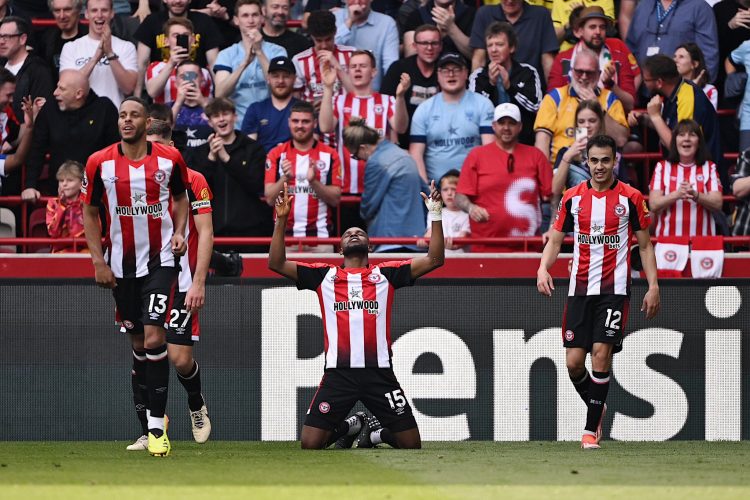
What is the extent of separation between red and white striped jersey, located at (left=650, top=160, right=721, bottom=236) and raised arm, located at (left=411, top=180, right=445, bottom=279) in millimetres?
3575

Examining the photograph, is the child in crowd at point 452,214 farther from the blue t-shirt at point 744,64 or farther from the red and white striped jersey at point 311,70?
the blue t-shirt at point 744,64

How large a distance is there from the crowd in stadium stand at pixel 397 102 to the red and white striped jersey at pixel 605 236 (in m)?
2.64

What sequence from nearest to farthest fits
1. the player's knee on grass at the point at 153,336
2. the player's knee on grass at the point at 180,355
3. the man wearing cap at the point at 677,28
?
the player's knee on grass at the point at 153,336, the player's knee on grass at the point at 180,355, the man wearing cap at the point at 677,28

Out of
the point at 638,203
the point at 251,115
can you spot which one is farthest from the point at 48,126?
the point at 638,203

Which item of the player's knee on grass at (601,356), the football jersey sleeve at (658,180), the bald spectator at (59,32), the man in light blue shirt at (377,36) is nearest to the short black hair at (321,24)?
the man in light blue shirt at (377,36)

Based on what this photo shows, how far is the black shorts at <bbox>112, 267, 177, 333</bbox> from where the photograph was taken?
358 inches

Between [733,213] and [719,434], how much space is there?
8.52 ft

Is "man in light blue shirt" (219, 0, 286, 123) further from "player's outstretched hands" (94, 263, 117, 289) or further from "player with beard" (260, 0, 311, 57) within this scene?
"player's outstretched hands" (94, 263, 117, 289)

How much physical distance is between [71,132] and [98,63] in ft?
3.69

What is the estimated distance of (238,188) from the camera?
43.6 feet

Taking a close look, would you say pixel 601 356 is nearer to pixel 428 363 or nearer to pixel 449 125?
pixel 428 363

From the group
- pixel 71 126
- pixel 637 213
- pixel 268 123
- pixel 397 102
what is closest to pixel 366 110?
pixel 397 102

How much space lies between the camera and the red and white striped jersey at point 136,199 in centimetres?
905

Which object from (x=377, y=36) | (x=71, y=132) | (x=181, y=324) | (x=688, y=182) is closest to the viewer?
(x=181, y=324)
